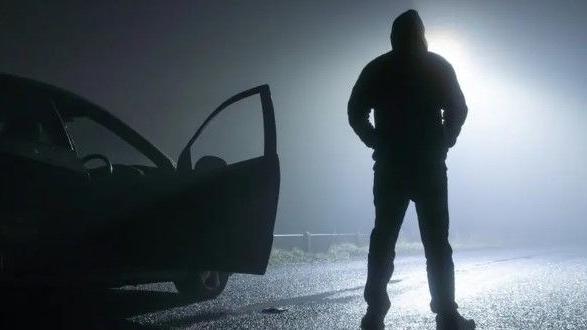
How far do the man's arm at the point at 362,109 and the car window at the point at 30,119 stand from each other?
184 cm

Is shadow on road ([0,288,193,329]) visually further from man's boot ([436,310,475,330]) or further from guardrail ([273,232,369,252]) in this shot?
guardrail ([273,232,369,252])

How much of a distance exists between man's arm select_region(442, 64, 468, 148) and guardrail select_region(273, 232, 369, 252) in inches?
401

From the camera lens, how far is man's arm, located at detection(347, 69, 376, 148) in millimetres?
3035

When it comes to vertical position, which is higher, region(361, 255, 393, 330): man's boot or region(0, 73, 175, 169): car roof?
region(0, 73, 175, 169): car roof

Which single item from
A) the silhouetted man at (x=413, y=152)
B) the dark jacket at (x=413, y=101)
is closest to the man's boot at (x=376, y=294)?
the silhouetted man at (x=413, y=152)

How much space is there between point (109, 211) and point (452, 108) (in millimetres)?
2132

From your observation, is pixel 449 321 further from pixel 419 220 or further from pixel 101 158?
pixel 101 158

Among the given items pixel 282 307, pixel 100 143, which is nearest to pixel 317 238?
pixel 282 307

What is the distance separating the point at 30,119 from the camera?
319cm

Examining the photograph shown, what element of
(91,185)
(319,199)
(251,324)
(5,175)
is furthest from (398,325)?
(319,199)

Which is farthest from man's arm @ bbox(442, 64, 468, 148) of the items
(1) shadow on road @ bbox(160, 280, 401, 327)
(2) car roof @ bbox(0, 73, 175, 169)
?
(2) car roof @ bbox(0, 73, 175, 169)

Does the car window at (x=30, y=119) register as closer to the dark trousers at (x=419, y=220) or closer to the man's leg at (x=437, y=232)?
the dark trousers at (x=419, y=220)

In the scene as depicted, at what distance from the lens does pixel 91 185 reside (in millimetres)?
2896

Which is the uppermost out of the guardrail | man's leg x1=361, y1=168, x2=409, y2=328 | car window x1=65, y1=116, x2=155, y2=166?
car window x1=65, y1=116, x2=155, y2=166
